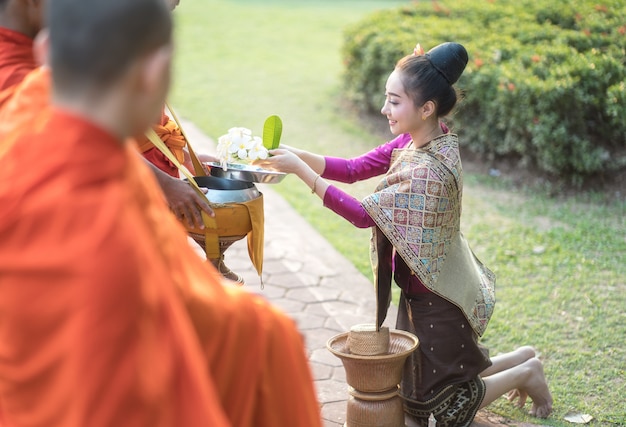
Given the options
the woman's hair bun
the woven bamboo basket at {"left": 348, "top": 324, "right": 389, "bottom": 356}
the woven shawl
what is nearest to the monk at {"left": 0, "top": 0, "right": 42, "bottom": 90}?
the woven shawl

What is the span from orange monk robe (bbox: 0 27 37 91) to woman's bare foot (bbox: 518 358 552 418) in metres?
2.80

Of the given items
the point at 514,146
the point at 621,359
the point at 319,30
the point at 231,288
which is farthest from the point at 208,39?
the point at 231,288

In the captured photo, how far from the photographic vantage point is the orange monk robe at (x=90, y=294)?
5.63 ft

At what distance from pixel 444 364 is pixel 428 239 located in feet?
2.09

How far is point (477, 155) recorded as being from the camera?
28.9ft

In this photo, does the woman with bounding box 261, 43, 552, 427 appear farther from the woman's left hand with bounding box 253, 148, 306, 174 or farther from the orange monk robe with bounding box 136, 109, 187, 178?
the orange monk robe with bounding box 136, 109, 187, 178

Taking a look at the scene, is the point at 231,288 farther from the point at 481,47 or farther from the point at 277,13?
the point at 277,13

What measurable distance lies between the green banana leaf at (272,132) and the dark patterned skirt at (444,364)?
3.28 ft

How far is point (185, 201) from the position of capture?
366cm

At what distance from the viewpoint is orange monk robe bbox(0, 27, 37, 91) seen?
9.42 ft

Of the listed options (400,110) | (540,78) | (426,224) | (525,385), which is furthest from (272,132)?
(540,78)

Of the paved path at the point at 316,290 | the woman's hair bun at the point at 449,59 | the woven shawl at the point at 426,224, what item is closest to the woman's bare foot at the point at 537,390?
the paved path at the point at 316,290

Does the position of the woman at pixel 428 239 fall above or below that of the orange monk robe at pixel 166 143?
below

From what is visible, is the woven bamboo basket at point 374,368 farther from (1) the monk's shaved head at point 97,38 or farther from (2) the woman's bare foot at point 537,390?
(1) the monk's shaved head at point 97,38
